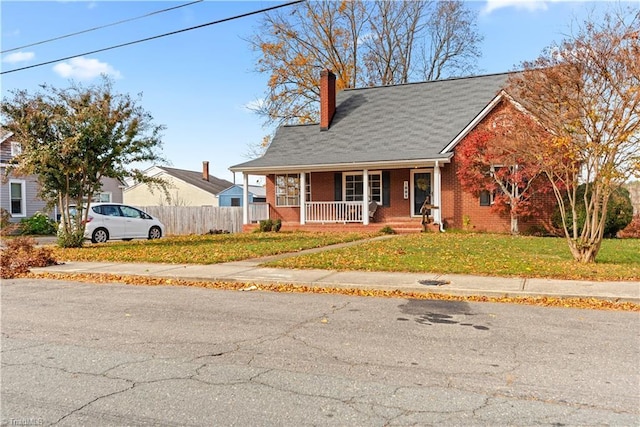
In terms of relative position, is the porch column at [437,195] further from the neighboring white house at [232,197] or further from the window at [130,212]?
the neighboring white house at [232,197]

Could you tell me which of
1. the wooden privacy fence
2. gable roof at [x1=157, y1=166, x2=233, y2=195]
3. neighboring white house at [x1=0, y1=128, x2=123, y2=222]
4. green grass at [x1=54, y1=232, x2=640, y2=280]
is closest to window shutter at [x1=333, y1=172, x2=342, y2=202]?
green grass at [x1=54, y1=232, x2=640, y2=280]

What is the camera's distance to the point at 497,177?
19672 millimetres

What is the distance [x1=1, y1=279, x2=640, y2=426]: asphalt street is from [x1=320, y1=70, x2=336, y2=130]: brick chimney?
19325 millimetres

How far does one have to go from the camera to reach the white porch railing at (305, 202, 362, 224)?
2247cm

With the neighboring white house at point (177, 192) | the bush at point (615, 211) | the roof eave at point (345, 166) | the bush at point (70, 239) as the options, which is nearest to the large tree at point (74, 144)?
the bush at point (70, 239)

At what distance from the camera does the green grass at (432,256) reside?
9945 mm

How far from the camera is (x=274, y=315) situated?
693 cm

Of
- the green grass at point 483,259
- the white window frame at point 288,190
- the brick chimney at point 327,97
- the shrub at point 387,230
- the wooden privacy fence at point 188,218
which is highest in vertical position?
the brick chimney at point 327,97

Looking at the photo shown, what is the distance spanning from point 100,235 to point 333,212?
1015 cm

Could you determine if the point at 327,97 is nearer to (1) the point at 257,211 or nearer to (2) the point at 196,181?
(1) the point at 257,211

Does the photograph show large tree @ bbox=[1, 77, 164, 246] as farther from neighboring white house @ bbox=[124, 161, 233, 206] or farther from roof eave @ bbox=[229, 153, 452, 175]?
neighboring white house @ bbox=[124, 161, 233, 206]

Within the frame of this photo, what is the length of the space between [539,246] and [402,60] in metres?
26.1

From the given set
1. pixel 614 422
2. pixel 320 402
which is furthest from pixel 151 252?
pixel 614 422

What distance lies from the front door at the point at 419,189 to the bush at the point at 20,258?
15.0m
